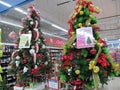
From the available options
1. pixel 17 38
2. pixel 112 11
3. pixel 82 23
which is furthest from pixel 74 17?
pixel 112 11

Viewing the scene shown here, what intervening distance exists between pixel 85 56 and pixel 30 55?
1.51 meters

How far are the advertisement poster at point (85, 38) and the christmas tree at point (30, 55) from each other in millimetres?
1327

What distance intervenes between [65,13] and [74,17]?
21.4ft

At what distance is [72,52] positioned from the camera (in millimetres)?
2615

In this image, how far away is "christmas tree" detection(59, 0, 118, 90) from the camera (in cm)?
242

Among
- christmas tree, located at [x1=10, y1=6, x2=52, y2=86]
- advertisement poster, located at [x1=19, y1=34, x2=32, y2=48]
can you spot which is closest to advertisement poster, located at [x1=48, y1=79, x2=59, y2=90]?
christmas tree, located at [x1=10, y1=6, x2=52, y2=86]

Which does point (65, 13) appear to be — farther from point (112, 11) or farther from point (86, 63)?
point (86, 63)

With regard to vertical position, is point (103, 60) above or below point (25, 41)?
below

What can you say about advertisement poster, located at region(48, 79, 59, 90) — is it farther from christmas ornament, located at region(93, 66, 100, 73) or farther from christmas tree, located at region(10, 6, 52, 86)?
christmas ornament, located at region(93, 66, 100, 73)

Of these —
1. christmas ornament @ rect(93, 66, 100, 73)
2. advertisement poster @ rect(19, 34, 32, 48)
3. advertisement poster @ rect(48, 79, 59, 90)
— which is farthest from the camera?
advertisement poster @ rect(19, 34, 32, 48)

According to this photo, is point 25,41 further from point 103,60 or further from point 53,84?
point 103,60

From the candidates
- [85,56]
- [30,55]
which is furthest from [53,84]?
[85,56]

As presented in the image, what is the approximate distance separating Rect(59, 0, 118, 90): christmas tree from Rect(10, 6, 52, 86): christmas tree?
1047 millimetres

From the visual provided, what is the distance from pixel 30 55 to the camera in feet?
11.7
